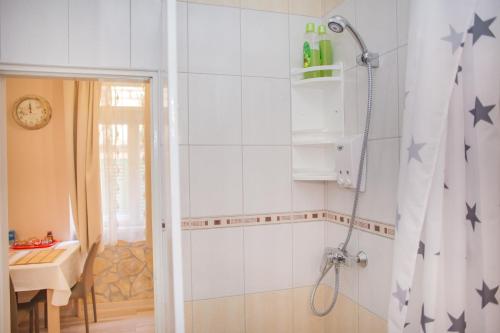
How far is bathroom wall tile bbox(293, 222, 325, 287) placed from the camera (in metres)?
1.67

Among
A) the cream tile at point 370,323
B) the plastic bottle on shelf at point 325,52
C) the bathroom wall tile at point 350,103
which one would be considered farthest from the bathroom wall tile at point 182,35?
the cream tile at point 370,323

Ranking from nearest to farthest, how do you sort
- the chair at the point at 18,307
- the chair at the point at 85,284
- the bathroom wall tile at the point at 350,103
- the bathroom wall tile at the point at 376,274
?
1. the bathroom wall tile at the point at 376,274
2. the bathroom wall tile at the point at 350,103
3. the chair at the point at 18,307
4. the chair at the point at 85,284

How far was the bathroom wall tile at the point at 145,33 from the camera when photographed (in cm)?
160

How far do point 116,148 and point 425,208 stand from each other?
2897 mm

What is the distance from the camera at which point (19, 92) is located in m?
3.04

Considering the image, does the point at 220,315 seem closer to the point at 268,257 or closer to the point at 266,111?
the point at 268,257

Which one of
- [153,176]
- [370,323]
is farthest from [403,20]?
[153,176]

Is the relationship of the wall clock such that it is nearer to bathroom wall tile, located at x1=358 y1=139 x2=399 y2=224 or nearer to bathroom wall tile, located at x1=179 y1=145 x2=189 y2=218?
bathroom wall tile, located at x1=179 y1=145 x2=189 y2=218

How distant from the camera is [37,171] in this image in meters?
3.07

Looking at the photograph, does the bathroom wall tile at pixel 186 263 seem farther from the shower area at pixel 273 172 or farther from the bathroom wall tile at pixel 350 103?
the bathroom wall tile at pixel 350 103

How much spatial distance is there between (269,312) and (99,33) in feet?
4.99

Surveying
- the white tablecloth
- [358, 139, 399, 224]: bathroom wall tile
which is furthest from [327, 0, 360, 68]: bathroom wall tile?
the white tablecloth

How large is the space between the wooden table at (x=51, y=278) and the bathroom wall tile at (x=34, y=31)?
5.01 feet

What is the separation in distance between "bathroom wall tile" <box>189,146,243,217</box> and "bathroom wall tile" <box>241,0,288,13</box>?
2.20ft
